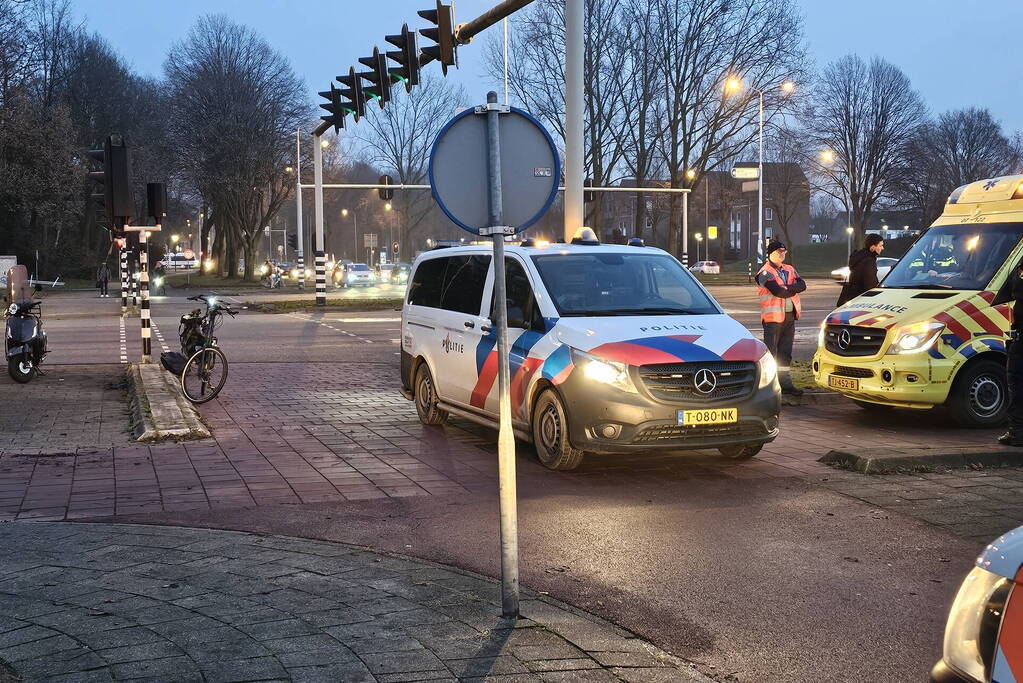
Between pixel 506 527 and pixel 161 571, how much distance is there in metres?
1.83

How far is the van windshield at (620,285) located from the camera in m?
8.81

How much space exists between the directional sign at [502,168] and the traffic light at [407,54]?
12.7 meters

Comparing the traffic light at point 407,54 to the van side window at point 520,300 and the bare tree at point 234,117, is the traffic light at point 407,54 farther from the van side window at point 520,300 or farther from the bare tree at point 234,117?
the bare tree at point 234,117

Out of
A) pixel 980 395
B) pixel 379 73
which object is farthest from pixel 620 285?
pixel 379 73

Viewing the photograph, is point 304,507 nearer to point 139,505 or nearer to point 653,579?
point 139,505

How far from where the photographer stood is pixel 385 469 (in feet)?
27.6

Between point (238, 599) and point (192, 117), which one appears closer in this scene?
point (238, 599)

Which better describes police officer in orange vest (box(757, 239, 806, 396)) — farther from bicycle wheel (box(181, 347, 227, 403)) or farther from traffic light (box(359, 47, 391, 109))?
traffic light (box(359, 47, 391, 109))

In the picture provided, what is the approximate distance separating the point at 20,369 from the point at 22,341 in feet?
1.22

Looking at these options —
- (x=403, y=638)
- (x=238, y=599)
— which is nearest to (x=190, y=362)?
(x=238, y=599)

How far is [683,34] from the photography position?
48250 millimetres

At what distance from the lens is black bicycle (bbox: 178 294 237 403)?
1219 centimetres

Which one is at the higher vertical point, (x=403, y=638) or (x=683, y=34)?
(x=683, y=34)

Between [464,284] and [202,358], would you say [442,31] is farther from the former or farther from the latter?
[464,284]
